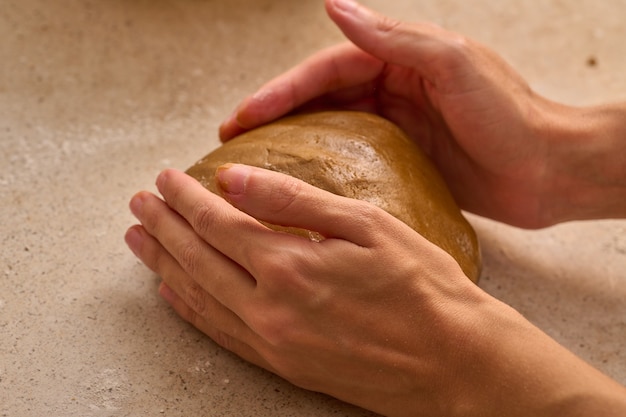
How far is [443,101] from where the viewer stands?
1687 millimetres

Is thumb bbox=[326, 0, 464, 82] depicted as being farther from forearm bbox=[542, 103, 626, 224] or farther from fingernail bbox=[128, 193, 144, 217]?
fingernail bbox=[128, 193, 144, 217]

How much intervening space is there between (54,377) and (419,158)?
36.4 inches

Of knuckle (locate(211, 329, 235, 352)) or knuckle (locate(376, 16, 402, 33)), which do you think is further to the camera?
knuckle (locate(376, 16, 402, 33))

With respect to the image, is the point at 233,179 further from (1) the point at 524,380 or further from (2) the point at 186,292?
(1) the point at 524,380

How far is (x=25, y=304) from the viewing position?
5.10ft

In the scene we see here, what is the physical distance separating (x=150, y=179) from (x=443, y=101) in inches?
32.1

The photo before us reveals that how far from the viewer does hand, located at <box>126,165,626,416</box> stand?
1190 millimetres

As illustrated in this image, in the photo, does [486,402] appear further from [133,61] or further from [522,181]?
[133,61]

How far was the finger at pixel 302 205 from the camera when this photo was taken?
1.22 m

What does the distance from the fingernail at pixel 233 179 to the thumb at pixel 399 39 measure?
0.60 m

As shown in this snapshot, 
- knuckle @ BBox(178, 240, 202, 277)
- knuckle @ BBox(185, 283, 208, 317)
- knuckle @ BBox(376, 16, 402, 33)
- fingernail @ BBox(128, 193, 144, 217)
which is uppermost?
knuckle @ BBox(376, 16, 402, 33)

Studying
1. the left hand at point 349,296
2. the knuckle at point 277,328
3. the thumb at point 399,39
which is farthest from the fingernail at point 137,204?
the thumb at point 399,39

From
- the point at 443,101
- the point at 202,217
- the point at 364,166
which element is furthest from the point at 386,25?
the point at 202,217

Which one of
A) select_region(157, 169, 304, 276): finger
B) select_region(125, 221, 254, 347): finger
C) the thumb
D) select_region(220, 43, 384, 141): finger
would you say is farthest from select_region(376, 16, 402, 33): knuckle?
select_region(125, 221, 254, 347): finger
